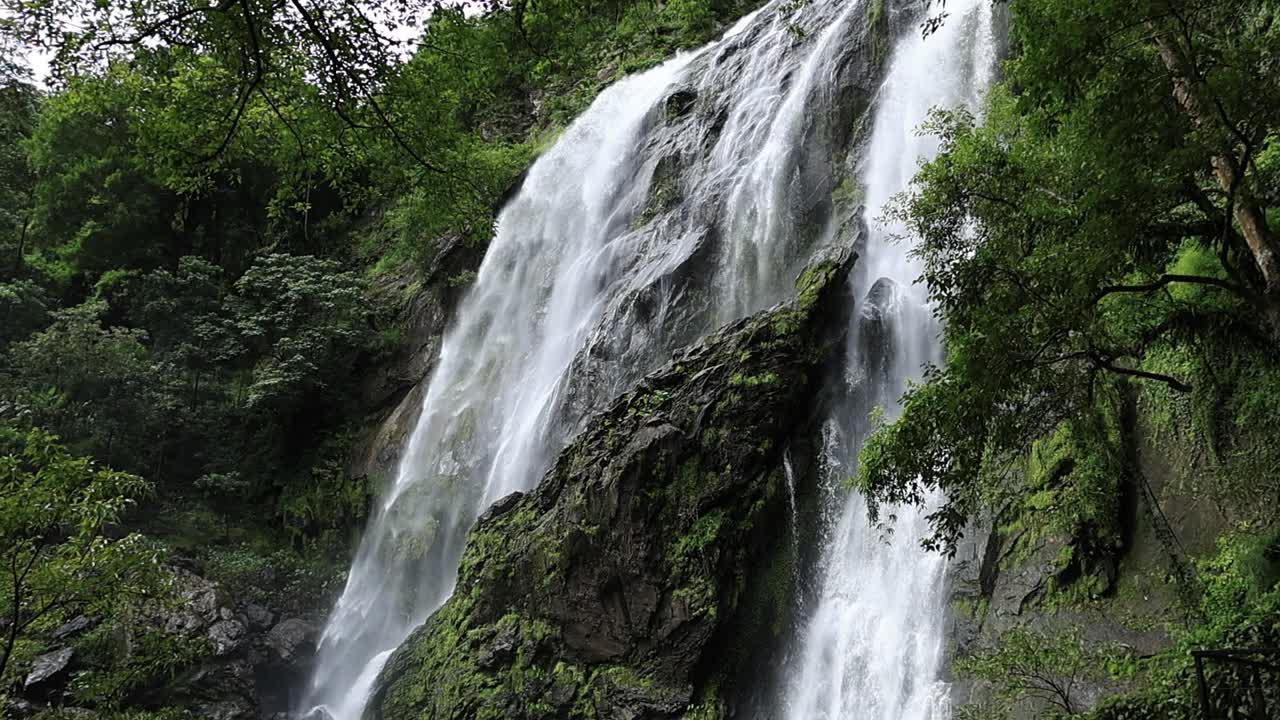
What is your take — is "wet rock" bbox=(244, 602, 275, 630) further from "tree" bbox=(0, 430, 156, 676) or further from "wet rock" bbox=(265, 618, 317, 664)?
"tree" bbox=(0, 430, 156, 676)

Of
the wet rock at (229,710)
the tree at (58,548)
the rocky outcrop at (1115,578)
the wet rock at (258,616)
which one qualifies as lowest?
the wet rock at (229,710)

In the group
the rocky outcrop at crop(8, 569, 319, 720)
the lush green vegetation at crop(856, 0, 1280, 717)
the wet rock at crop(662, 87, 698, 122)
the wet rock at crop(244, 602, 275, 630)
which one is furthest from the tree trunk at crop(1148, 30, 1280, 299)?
the wet rock at crop(244, 602, 275, 630)

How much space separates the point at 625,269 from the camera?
49.9 ft

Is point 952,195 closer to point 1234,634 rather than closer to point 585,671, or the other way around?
point 1234,634

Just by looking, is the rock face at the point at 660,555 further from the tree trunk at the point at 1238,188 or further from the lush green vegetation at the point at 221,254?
the tree trunk at the point at 1238,188

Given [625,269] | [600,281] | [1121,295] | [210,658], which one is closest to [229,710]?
[210,658]

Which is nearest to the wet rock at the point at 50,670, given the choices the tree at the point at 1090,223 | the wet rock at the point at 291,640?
the wet rock at the point at 291,640

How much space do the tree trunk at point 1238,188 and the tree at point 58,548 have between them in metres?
7.89

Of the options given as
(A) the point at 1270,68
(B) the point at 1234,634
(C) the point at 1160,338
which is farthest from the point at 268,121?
(B) the point at 1234,634

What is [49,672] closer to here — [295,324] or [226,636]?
[226,636]

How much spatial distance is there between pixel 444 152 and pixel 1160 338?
534cm

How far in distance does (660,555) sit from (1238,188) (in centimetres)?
730

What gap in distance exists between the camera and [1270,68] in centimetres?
411

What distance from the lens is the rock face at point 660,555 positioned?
9.43 metres
